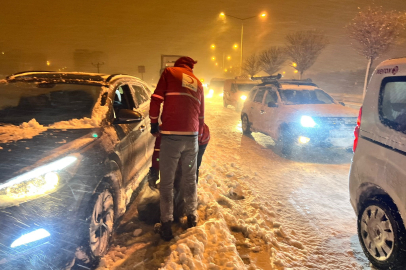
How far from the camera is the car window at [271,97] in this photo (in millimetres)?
7633

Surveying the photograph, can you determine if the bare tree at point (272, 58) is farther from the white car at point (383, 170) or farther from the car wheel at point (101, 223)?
the car wheel at point (101, 223)

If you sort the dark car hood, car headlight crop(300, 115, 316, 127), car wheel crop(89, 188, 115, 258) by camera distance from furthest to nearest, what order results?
car headlight crop(300, 115, 316, 127) → car wheel crop(89, 188, 115, 258) → the dark car hood

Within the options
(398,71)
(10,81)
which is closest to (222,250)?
(398,71)

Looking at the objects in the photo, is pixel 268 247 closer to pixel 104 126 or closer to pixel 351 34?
pixel 104 126

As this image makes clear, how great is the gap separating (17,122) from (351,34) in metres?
21.4

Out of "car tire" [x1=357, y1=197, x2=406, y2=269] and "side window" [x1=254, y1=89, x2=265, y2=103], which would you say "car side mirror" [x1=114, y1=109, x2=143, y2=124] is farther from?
"side window" [x1=254, y1=89, x2=265, y2=103]

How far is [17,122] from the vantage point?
3090 millimetres

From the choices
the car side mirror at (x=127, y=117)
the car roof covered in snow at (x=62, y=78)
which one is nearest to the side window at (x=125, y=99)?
the car roof covered in snow at (x=62, y=78)

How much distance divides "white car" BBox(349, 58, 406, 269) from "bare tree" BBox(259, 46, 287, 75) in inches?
1404

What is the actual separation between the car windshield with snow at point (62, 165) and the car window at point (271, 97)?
4.51 m

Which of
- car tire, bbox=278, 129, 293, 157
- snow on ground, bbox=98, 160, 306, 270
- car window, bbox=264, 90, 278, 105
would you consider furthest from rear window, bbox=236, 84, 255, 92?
snow on ground, bbox=98, 160, 306, 270

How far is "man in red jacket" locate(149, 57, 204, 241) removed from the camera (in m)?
2.83

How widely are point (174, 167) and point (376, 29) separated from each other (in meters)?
20.1

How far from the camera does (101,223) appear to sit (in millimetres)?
2684
